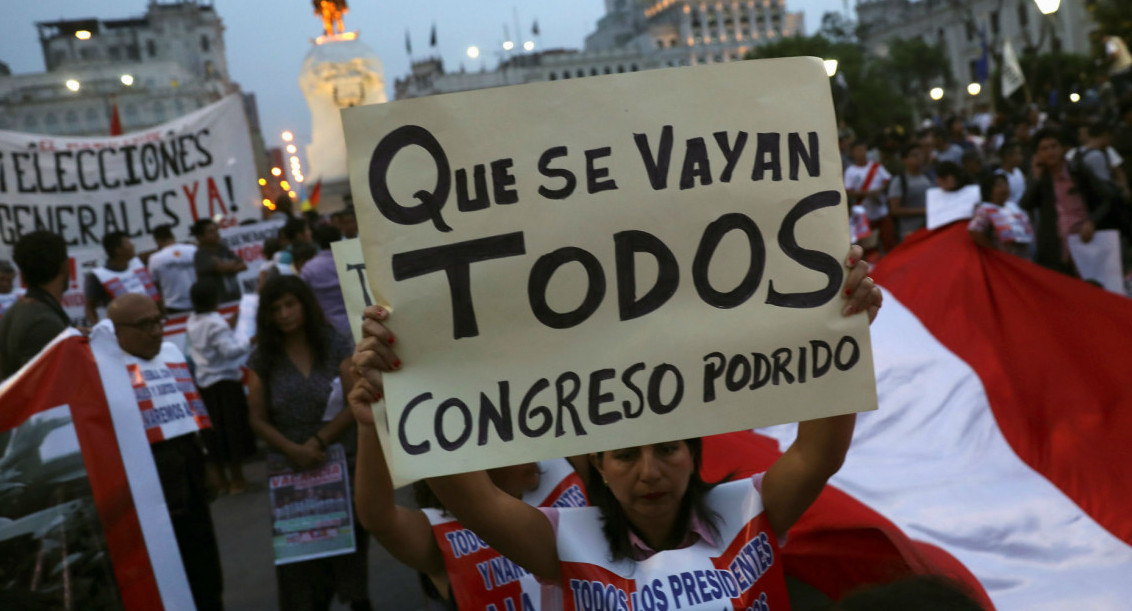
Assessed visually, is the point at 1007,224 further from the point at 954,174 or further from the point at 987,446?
the point at 987,446

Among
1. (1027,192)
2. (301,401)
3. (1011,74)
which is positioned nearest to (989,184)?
(1027,192)

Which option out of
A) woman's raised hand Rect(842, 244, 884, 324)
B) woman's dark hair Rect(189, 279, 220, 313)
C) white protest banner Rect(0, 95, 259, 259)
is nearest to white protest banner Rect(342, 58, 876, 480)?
woman's raised hand Rect(842, 244, 884, 324)

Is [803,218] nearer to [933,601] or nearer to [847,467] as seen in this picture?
[933,601]

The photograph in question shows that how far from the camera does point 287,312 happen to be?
15.1 feet

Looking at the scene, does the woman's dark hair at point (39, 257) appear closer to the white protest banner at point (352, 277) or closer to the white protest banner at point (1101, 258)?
the white protest banner at point (352, 277)

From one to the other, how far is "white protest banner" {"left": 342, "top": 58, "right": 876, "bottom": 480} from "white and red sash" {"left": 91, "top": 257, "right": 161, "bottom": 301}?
6.94 meters

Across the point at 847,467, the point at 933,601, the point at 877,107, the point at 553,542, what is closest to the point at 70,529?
the point at 553,542

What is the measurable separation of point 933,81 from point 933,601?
8266cm

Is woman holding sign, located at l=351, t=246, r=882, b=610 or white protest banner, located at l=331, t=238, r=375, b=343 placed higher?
white protest banner, located at l=331, t=238, r=375, b=343

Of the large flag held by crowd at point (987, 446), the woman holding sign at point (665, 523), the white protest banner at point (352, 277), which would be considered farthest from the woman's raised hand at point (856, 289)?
the large flag held by crowd at point (987, 446)

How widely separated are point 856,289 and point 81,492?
9.04ft

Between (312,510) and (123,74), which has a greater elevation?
(123,74)

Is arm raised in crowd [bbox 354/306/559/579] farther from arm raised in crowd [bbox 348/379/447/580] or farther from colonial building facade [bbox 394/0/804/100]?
colonial building facade [bbox 394/0/804/100]

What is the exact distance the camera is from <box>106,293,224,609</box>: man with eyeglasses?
4.37m
